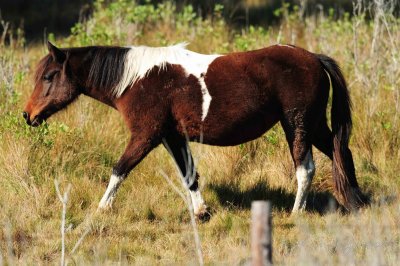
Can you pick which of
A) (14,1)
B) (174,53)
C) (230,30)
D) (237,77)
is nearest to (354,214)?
(237,77)

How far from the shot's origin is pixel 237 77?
630 cm

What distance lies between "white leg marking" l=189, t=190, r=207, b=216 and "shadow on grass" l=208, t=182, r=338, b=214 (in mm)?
304

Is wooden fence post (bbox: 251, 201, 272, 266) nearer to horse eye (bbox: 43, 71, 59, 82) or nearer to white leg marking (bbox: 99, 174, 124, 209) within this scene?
white leg marking (bbox: 99, 174, 124, 209)

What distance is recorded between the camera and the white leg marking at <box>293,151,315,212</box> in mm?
6559

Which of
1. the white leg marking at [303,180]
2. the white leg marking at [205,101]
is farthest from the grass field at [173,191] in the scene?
the white leg marking at [205,101]

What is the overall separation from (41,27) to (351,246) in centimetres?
1017

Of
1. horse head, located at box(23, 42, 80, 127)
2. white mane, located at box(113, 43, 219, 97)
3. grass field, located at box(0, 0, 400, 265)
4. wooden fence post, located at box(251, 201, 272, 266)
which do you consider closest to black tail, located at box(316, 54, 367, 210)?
grass field, located at box(0, 0, 400, 265)

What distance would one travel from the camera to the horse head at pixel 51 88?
6.59 meters

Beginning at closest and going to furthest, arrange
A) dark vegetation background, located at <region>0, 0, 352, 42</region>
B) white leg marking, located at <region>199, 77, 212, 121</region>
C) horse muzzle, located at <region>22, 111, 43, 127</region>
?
white leg marking, located at <region>199, 77, 212, 121</region> < horse muzzle, located at <region>22, 111, 43, 127</region> < dark vegetation background, located at <region>0, 0, 352, 42</region>

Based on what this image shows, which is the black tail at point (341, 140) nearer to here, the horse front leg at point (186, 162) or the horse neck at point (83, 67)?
the horse front leg at point (186, 162)

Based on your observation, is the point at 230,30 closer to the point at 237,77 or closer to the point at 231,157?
the point at 231,157

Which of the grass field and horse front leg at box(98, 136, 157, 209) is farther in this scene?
horse front leg at box(98, 136, 157, 209)

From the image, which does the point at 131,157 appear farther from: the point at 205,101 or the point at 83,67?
the point at 83,67

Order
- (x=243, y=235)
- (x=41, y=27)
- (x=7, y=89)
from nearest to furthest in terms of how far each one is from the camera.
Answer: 1. (x=243, y=235)
2. (x=7, y=89)
3. (x=41, y=27)
